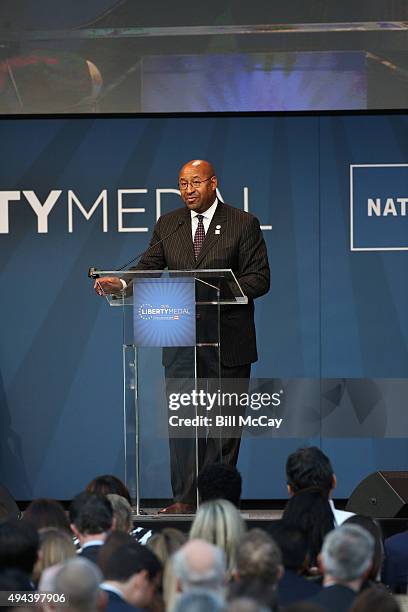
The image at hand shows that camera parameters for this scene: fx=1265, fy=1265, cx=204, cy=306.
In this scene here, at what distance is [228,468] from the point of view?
5.26 metres

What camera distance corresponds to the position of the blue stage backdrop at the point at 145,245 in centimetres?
845

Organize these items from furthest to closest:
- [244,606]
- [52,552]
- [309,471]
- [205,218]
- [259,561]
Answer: [205,218], [309,471], [52,552], [259,561], [244,606]

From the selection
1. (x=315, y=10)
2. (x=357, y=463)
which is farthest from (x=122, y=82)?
(x=357, y=463)

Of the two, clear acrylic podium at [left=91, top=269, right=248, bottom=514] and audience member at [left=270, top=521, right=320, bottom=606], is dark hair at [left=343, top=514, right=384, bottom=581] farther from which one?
clear acrylic podium at [left=91, top=269, right=248, bottom=514]

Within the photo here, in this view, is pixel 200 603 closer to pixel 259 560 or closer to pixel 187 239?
pixel 259 560

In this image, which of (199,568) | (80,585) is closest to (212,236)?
(199,568)

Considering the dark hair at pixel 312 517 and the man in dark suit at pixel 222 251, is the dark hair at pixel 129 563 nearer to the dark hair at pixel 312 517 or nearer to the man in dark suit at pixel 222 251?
the dark hair at pixel 312 517

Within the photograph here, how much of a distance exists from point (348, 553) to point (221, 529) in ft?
2.20

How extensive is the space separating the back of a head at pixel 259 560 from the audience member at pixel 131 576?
294mm

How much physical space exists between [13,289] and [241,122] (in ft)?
6.26

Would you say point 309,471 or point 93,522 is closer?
point 93,522

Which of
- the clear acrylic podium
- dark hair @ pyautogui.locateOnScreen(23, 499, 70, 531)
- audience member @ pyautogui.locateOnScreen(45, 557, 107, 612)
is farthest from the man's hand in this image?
audience member @ pyautogui.locateOnScreen(45, 557, 107, 612)

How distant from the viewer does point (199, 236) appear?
6.07 meters

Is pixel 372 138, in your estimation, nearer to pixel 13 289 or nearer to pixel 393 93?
pixel 393 93
